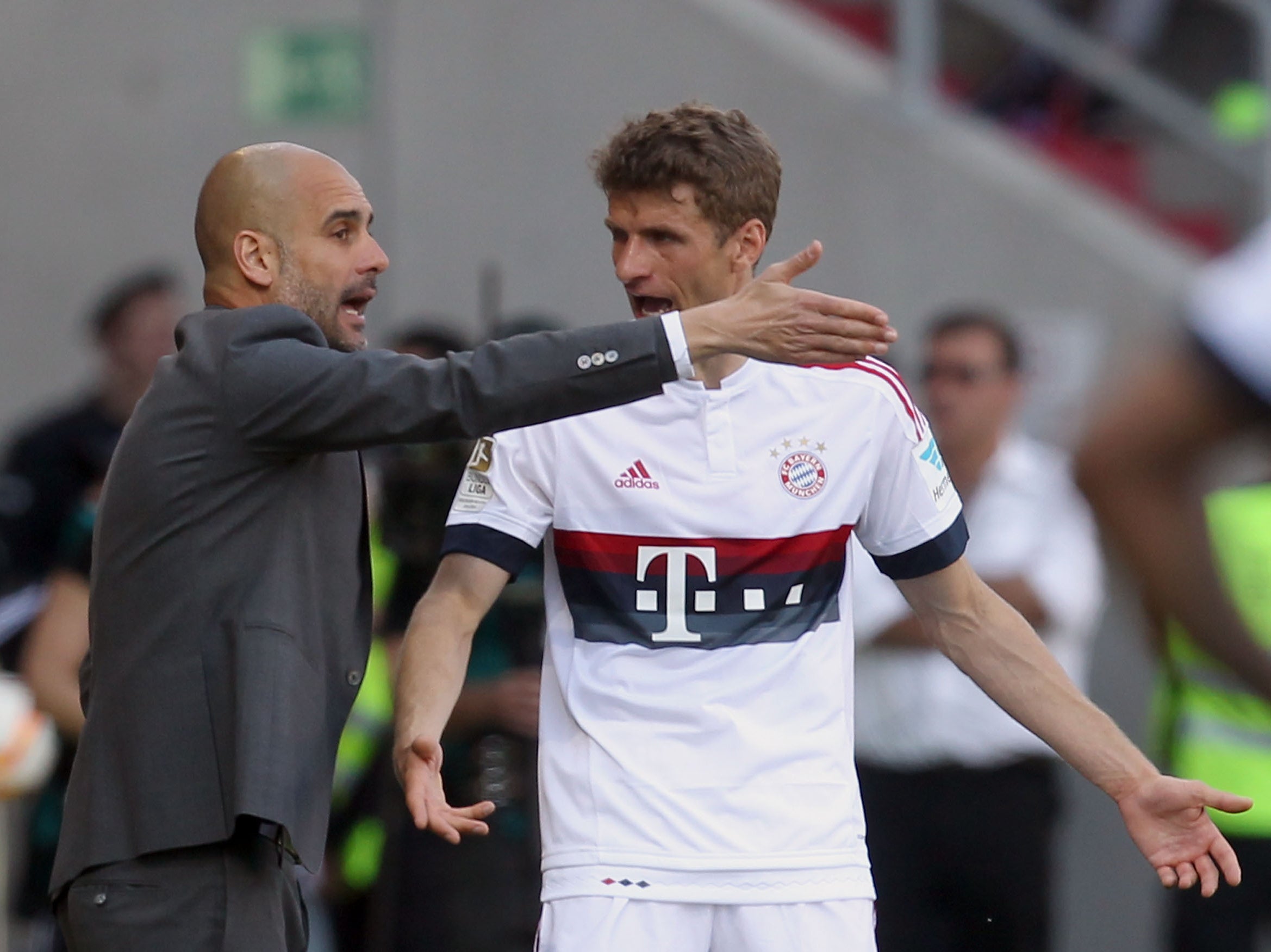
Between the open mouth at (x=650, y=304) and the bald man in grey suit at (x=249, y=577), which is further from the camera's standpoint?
the open mouth at (x=650, y=304)

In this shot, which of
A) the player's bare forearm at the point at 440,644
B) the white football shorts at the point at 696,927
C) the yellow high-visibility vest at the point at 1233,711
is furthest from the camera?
the yellow high-visibility vest at the point at 1233,711

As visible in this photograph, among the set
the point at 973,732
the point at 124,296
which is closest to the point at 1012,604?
the point at 973,732

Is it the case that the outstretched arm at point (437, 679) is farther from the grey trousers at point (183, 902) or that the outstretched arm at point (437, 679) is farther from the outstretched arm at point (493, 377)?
the outstretched arm at point (493, 377)

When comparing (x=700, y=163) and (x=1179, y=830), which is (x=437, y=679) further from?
(x=1179, y=830)

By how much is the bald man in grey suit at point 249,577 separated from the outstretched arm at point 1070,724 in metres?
0.73

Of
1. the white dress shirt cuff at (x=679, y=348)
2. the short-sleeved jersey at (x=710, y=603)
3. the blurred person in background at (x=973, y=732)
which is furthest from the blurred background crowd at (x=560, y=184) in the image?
the white dress shirt cuff at (x=679, y=348)

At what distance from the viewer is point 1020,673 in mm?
3775

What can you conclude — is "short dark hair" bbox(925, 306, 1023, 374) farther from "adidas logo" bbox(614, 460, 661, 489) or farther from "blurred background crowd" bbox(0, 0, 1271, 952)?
"adidas logo" bbox(614, 460, 661, 489)

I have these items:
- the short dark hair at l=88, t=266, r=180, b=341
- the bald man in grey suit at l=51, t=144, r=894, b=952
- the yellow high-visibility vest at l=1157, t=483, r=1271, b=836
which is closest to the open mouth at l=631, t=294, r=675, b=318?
the bald man in grey suit at l=51, t=144, r=894, b=952

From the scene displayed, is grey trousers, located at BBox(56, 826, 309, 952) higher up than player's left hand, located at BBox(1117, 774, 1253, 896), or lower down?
lower down

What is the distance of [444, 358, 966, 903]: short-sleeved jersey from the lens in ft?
11.8

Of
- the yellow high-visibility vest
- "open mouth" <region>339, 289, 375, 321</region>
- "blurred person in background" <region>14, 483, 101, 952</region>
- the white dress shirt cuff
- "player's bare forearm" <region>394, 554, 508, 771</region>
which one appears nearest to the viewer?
the white dress shirt cuff

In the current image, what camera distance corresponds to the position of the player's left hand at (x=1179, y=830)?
355 cm

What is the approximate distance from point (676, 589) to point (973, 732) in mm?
2512
